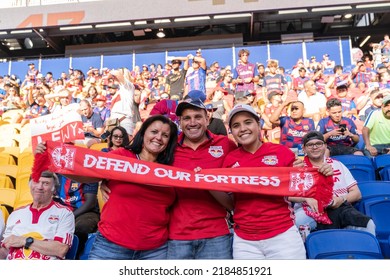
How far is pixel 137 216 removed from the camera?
Result: 196 cm

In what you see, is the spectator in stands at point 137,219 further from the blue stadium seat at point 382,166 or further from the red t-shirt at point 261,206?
the blue stadium seat at point 382,166

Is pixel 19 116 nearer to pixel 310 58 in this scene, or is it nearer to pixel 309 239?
pixel 310 58

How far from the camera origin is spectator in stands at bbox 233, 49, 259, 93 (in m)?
7.53

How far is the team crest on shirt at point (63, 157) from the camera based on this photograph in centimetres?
222

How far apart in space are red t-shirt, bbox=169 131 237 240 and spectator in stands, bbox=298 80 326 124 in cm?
415

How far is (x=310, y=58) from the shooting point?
7.86 meters

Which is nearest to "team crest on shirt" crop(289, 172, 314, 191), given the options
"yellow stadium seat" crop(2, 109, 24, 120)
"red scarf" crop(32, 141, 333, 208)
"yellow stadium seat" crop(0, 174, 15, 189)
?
"red scarf" crop(32, 141, 333, 208)

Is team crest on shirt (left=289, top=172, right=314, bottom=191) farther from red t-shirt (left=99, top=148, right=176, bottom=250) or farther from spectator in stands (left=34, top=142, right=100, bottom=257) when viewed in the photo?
spectator in stands (left=34, top=142, right=100, bottom=257)

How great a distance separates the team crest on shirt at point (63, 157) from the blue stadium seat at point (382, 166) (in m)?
2.78

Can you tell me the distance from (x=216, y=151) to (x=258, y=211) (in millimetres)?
397

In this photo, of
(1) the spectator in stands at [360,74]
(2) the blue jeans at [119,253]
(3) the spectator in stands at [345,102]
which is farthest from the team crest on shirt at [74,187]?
(1) the spectator in stands at [360,74]

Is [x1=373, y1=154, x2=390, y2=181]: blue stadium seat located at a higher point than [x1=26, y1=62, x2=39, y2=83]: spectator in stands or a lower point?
→ lower

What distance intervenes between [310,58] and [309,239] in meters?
6.06
